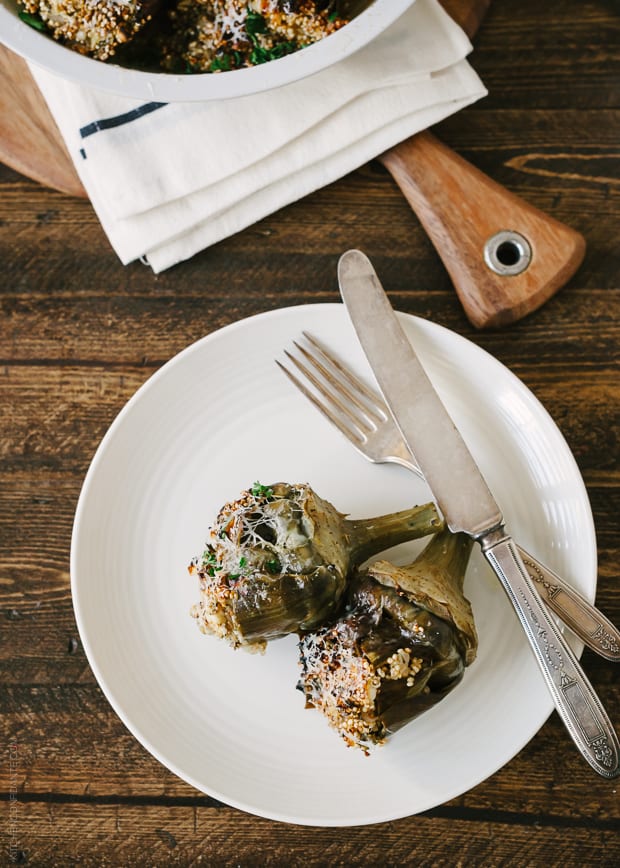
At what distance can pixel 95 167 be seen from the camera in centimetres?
121

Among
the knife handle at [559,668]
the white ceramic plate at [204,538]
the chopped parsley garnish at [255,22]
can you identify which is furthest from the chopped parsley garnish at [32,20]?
the knife handle at [559,668]

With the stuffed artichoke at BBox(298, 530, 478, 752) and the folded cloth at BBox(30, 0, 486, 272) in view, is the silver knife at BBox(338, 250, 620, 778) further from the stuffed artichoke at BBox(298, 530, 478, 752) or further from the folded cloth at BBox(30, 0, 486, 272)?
the folded cloth at BBox(30, 0, 486, 272)

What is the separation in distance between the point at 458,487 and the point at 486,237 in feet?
1.30

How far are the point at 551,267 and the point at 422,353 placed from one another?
0.78 ft

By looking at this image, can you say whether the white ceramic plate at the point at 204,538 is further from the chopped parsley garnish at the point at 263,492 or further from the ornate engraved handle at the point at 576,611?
the chopped parsley garnish at the point at 263,492

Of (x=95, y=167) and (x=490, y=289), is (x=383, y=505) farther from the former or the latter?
(x=95, y=167)

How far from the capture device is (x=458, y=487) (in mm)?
1107

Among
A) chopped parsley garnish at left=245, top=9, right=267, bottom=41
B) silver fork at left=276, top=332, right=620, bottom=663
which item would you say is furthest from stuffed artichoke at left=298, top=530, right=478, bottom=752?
chopped parsley garnish at left=245, top=9, right=267, bottom=41

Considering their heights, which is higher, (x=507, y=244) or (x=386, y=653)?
(x=507, y=244)

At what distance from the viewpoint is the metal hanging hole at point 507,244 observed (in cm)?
124

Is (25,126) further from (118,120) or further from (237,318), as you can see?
(237,318)

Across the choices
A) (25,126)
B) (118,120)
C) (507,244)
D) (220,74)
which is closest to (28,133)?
(25,126)

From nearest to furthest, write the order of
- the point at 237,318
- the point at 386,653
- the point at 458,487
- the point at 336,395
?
the point at 386,653, the point at 458,487, the point at 336,395, the point at 237,318

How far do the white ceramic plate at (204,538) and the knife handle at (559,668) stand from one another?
68mm
